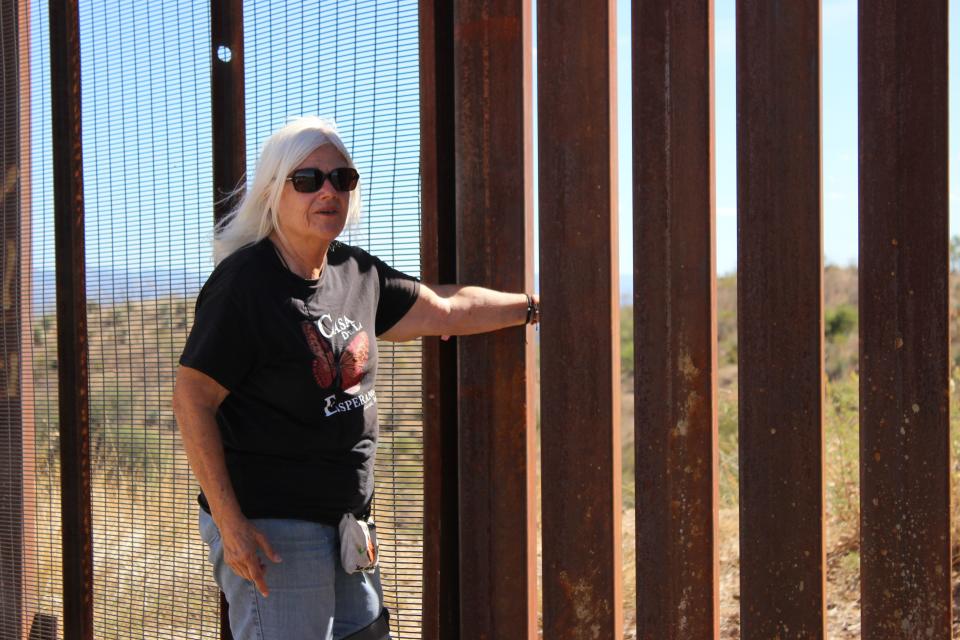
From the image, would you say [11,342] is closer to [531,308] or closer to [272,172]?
[272,172]

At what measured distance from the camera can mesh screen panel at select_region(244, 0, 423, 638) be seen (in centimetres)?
270

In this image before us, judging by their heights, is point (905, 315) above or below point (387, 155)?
below

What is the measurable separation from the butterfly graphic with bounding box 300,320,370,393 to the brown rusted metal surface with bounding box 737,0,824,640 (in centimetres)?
89

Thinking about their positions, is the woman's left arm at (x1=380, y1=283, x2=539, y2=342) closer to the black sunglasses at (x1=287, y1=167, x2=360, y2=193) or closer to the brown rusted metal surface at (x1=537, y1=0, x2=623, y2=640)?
the brown rusted metal surface at (x1=537, y1=0, x2=623, y2=640)

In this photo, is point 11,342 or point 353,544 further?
point 11,342

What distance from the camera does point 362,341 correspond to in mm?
2398

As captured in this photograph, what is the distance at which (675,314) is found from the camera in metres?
2.29

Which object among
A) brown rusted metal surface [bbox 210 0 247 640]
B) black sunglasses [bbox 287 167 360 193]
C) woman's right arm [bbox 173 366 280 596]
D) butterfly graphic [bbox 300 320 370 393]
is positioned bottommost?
woman's right arm [bbox 173 366 280 596]

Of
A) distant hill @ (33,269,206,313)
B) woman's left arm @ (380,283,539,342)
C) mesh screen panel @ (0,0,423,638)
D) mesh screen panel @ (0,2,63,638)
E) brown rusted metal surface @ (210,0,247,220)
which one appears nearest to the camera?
woman's left arm @ (380,283,539,342)

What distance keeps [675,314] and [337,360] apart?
80cm

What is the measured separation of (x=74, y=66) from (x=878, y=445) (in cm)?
268

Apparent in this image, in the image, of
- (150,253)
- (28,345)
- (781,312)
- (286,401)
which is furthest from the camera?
(28,345)

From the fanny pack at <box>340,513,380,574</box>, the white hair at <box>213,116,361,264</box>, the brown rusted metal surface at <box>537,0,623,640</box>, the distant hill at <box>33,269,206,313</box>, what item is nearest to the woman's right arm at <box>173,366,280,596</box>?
the fanny pack at <box>340,513,380,574</box>

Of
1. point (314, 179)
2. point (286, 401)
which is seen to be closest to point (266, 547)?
point (286, 401)
